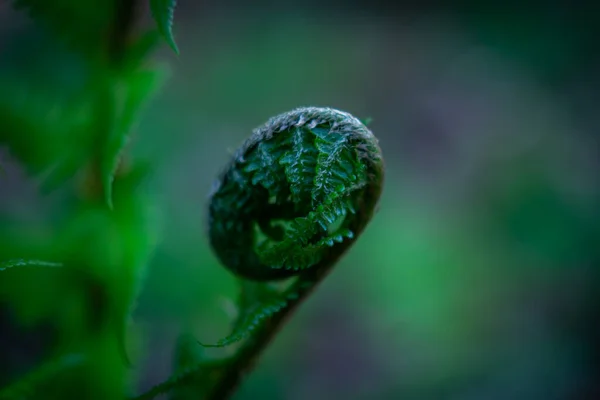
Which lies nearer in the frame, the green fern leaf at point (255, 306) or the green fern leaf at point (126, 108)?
the green fern leaf at point (255, 306)

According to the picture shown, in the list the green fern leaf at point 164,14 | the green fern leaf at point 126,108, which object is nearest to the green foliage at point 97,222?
the green fern leaf at point 126,108

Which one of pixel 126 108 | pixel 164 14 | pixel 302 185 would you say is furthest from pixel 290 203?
pixel 126 108

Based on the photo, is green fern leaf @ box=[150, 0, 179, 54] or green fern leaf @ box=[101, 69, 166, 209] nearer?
green fern leaf @ box=[150, 0, 179, 54]

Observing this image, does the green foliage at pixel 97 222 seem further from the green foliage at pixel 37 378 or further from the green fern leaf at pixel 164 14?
the green fern leaf at pixel 164 14

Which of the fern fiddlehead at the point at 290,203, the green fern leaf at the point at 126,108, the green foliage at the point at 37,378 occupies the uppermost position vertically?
the fern fiddlehead at the point at 290,203

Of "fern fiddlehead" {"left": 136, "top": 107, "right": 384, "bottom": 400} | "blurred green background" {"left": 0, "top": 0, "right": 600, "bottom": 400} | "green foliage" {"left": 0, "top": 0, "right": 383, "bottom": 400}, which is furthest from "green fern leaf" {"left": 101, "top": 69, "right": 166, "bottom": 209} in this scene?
"fern fiddlehead" {"left": 136, "top": 107, "right": 384, "bottom": 400}

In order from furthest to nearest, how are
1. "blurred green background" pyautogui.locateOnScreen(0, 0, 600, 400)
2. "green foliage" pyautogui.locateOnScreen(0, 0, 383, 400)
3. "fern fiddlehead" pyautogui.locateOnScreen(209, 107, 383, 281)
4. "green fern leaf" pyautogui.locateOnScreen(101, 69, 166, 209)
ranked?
"blurred green background" pyautogui.locateOnScreen(0, 0, 600, 400), "green fern leaf" pyautogui.locateOnScreen(101, 69, 166, 209), "green foliage" pyautogui.locateOnScreen(0, 0, 383, 400), "fern fiddlehead" pyautogui.locateOnScreen(209, 107, 383, 281)

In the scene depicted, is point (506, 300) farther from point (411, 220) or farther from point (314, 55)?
point (314, 55)

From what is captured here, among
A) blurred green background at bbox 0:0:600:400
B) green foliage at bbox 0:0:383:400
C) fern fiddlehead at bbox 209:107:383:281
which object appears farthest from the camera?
blurred green background at bbox 0:0:600:400

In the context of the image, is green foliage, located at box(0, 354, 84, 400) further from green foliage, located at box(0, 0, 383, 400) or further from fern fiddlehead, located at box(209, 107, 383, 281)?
fern fiddlehead, located at box(209, 107, 383, 281)

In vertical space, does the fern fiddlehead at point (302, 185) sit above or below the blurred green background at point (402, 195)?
above
